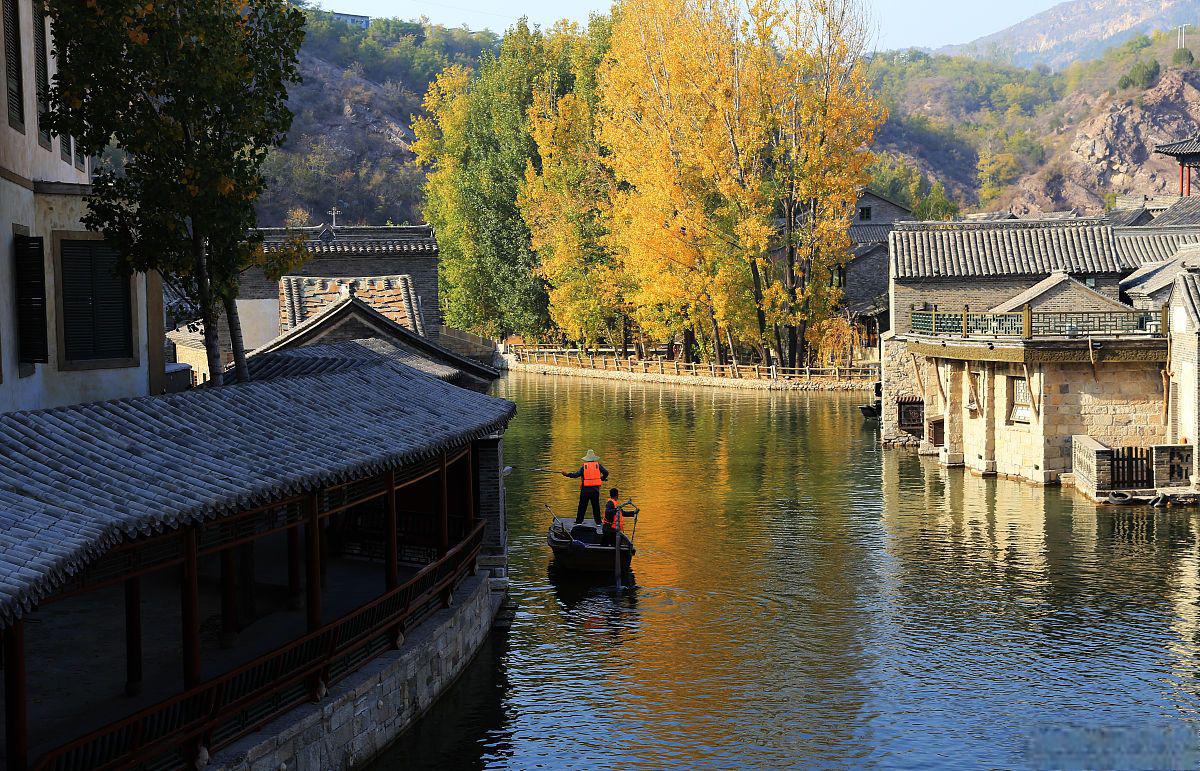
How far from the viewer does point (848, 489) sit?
36.6m

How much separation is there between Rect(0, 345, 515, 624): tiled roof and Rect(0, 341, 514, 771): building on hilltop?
0.10ft

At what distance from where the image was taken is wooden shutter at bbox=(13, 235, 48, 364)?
19.1 metres

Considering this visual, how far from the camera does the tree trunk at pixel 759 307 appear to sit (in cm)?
6341

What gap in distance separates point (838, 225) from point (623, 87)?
1473cm

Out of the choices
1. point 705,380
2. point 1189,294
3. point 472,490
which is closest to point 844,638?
point 472,490

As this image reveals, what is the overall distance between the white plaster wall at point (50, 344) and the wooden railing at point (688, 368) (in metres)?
44.3

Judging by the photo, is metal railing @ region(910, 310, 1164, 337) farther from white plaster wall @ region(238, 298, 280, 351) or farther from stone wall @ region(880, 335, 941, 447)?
white plaster wall @ region(238, 298, 280, 351)

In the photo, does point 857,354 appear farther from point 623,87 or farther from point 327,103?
point 327,103

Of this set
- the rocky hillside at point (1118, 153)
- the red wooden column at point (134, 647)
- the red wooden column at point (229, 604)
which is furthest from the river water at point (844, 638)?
the rocky hillside at point (1118, 153)

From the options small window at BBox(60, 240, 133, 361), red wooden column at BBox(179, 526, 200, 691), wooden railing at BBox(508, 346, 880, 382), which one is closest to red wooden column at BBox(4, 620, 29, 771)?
red wooden column at BBox(179, 526, 200, 691)

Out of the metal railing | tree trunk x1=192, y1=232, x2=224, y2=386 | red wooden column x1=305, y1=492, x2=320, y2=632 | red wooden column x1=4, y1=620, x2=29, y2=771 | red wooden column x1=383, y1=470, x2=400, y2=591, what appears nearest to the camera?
red wooden column x1=4, y1=620, x2=29, y2=771

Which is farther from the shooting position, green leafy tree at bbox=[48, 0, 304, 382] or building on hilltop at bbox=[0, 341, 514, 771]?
green leafy tree at bbox=[48, 0, 304, 382]

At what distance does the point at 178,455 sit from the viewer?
14.3 m

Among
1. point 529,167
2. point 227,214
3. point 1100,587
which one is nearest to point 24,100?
point 227,214
